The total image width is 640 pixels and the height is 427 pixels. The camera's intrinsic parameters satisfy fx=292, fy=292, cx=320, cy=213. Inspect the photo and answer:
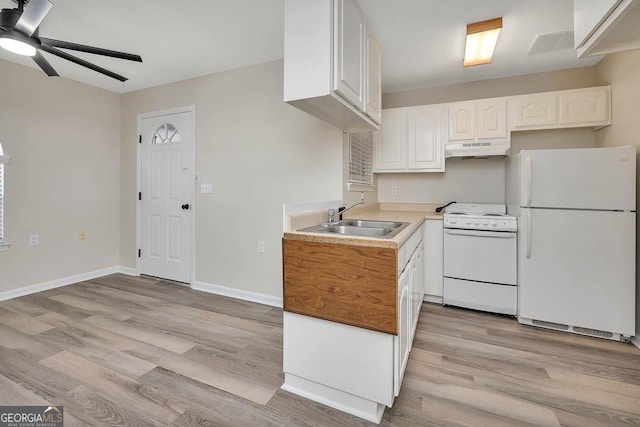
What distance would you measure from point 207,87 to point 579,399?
4065 mm

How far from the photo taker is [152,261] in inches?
150

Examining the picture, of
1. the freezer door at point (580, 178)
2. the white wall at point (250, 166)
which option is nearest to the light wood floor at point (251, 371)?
the white wall at point (250, 166)

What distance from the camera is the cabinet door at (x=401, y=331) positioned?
1.47m

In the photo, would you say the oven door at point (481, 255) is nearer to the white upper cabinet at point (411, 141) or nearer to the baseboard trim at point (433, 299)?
the baseboard trim at point (433, 299)

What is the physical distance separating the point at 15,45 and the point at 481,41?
10.9 feet

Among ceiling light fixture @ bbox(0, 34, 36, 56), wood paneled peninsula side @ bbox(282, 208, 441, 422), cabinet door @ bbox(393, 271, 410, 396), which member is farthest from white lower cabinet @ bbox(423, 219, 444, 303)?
ceiling light fixture @ bbox(0, 34, 36, 56)

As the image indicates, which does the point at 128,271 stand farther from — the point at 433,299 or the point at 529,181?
the point at 529,181

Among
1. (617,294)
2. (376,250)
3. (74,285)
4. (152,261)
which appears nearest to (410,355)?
(376,250)

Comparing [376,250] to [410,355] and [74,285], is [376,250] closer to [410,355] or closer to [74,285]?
[410,355]

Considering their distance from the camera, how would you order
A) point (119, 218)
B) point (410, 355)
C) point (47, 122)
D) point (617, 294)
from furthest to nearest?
1. point (119, 218)
2. point (47, 122)
3. point (617, 294)
4. point (410, 355)

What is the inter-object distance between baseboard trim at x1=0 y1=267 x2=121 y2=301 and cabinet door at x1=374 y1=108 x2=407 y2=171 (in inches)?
152

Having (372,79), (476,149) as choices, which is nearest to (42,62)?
(372,79)

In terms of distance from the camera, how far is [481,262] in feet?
9.02

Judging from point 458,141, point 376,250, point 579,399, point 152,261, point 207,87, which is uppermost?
point 207,87
